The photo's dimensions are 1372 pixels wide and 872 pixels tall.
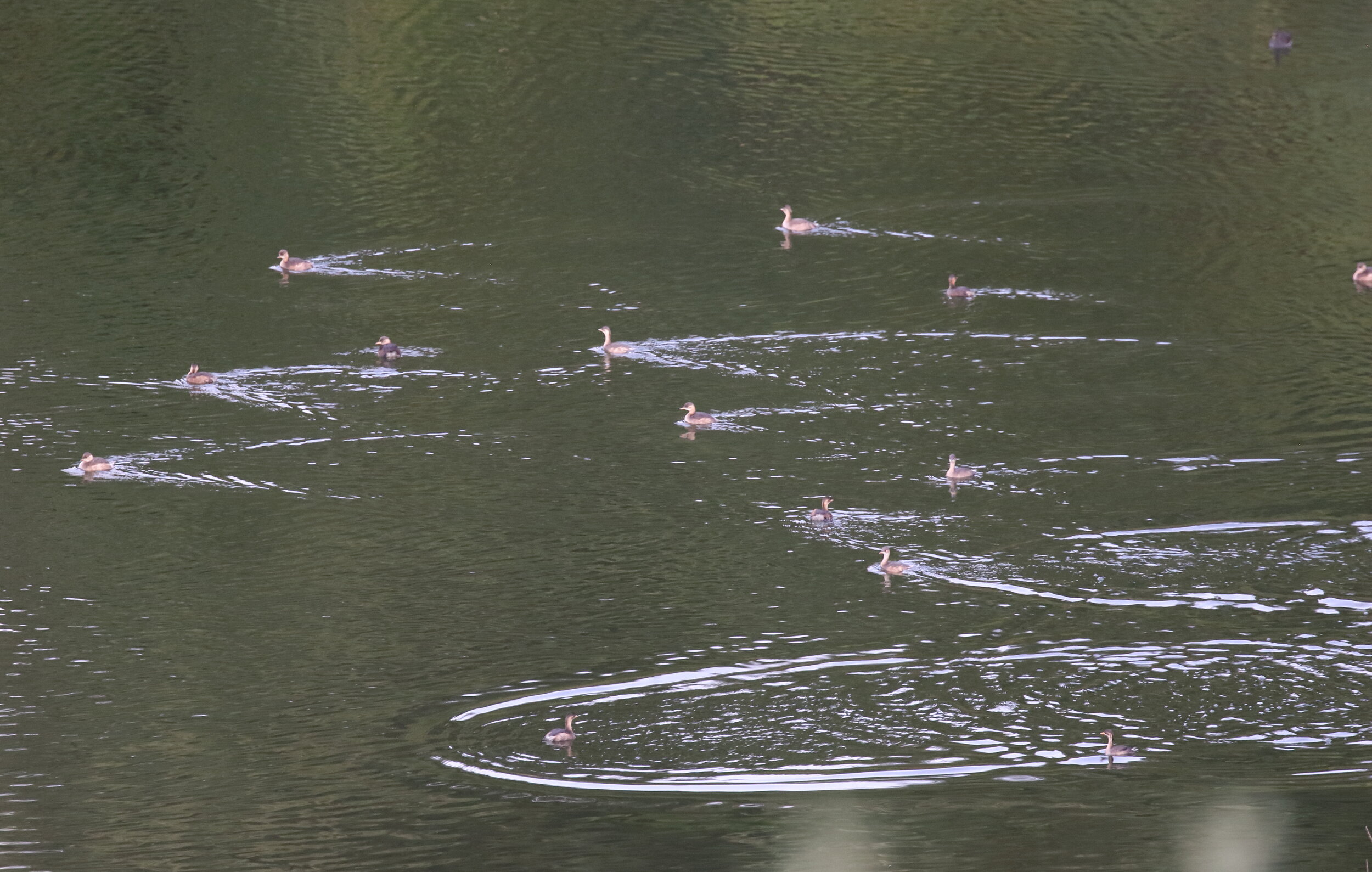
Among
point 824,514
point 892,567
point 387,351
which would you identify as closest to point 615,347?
point 387,351

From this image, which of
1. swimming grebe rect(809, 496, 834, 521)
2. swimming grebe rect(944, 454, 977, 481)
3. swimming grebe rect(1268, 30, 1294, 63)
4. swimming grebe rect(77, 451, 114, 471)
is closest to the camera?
swimming grebe rect(809, 496, 834, 521)

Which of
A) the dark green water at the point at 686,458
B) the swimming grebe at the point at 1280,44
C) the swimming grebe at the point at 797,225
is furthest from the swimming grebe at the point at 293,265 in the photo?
the swimming grebe at the point at 1280,44

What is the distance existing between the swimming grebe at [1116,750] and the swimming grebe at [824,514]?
6300mm

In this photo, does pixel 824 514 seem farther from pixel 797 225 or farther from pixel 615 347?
pixel 797 225

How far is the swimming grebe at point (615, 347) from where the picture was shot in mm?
28500

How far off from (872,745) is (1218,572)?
5553 millimetres

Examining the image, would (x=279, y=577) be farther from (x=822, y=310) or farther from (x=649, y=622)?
(x=822, y=310)

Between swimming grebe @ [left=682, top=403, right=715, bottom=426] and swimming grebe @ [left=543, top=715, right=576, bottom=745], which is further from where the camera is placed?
swimming grebe @ [left=682, top=403, right=715, bottom=426]

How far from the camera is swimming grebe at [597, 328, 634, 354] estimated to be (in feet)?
93.5

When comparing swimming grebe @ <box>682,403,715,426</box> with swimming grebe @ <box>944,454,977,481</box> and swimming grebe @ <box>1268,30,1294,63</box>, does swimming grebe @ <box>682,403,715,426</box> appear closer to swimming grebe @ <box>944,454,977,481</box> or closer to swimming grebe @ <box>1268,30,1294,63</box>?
swimming grebe @ <box>944,454,977,481</box>

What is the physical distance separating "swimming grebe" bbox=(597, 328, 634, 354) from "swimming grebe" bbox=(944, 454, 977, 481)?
21.5ft

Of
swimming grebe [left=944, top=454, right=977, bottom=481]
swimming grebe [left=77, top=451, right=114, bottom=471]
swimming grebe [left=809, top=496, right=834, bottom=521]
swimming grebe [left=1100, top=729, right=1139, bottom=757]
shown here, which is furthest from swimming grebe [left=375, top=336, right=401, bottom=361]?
swimming grebe [left=1100, top=729, right=1139, bottom=757]

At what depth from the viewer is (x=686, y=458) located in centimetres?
2461

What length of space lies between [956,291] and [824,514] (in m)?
9.79
